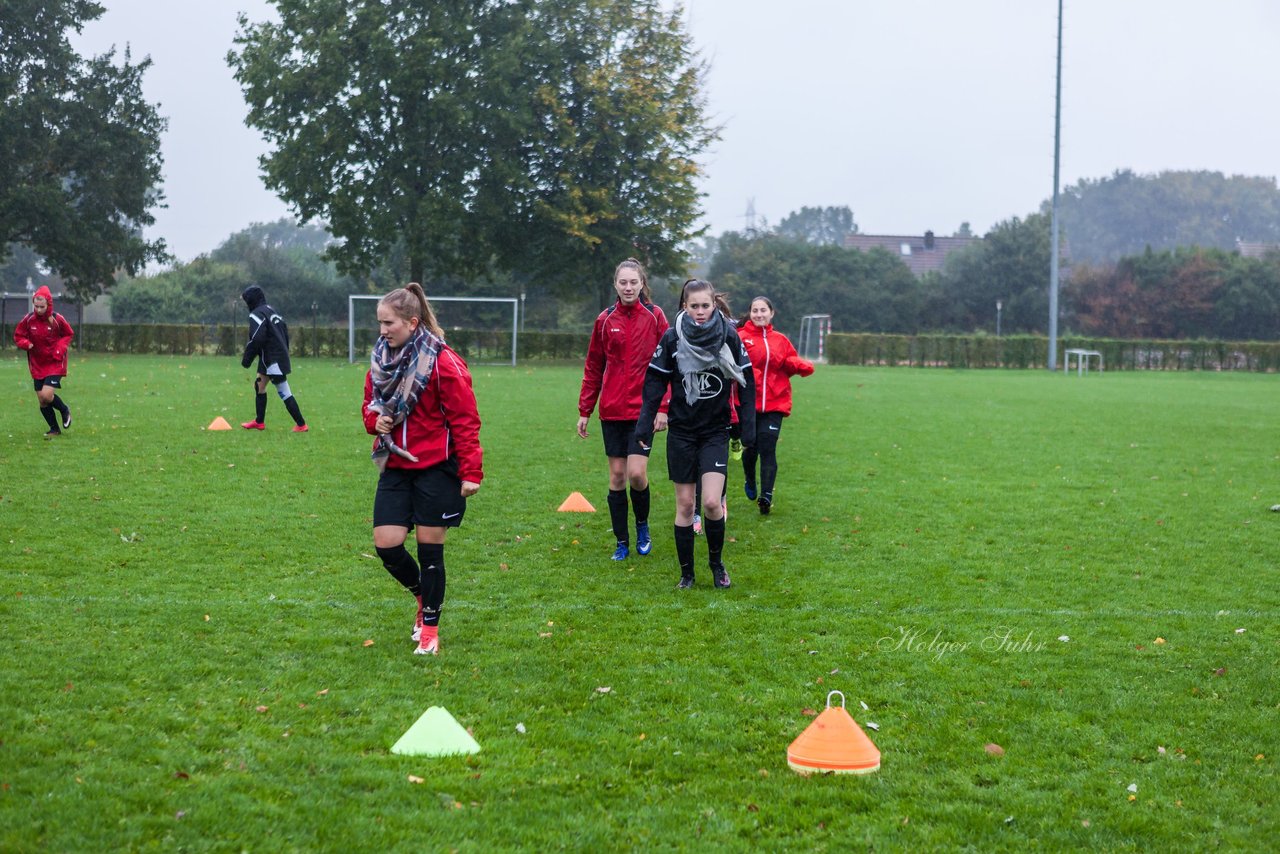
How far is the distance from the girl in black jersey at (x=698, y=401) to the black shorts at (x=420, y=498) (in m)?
1.83

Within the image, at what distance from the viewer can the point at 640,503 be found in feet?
28.9

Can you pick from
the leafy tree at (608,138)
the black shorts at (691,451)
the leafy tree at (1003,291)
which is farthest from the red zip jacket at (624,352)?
the leafy tree at (1003,291)

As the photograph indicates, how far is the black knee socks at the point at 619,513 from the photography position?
28.9 feet

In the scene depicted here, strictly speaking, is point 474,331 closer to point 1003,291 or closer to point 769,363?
point 769,363

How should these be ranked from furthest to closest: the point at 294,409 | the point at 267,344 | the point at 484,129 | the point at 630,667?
the point at 484,129 < the point at 294,409 < the point at 267,344 < the point at 630,667

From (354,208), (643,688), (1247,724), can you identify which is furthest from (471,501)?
(354,208)

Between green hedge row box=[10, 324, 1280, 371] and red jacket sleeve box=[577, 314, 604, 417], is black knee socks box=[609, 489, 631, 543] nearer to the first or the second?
red jacket sleeve box=[577, 314, 604, 417]

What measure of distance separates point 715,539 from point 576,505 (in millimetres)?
3391

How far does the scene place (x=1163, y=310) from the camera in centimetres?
6819

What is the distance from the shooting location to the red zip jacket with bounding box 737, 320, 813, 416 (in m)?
10.6

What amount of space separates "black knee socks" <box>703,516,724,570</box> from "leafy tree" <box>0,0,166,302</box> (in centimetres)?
3941

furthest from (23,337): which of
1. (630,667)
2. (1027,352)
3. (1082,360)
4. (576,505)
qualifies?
(1082,360)

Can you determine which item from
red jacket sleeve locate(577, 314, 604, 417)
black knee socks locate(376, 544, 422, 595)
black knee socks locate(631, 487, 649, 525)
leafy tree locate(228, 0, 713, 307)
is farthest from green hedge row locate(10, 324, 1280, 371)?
black knee socks locate(376, 544, 422, 595)

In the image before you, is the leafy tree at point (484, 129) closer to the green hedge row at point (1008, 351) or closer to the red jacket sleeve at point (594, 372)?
the green hedge row at point (1008, 351)
